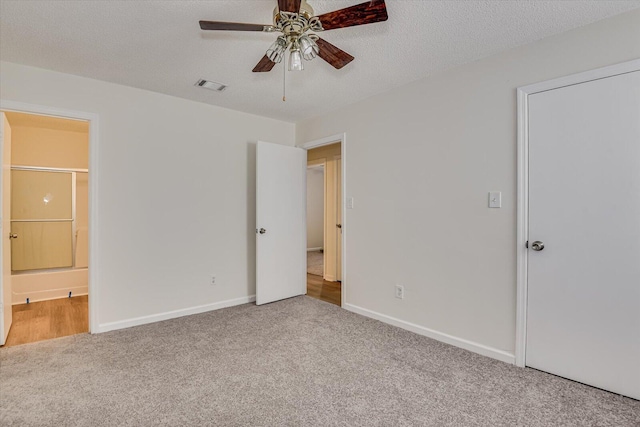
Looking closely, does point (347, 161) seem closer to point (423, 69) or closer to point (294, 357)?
point (423, 69)

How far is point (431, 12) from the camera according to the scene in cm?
193

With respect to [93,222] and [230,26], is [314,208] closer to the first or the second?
[93,222]

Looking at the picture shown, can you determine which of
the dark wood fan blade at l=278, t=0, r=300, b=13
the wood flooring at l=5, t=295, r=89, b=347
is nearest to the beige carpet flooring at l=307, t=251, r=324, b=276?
the wood flooring at l=5, t=295, r=89, b=347

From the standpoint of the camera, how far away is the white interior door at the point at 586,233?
6.29ft

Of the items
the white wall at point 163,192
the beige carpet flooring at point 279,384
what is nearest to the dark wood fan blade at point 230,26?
the white wall at point 163,192

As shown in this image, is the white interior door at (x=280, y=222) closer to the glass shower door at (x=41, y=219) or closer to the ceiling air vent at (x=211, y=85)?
the ceiling air vent at (x=211, y=85)

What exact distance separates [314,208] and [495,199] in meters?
7.03

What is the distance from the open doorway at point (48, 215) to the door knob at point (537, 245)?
4581 millimetres

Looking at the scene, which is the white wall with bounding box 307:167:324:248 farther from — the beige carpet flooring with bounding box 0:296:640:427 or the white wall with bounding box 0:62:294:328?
the beige carpet flooring with bounding box 0:296:640:427

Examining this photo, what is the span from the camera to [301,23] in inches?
67.2

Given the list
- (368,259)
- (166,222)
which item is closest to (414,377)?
(368,259)

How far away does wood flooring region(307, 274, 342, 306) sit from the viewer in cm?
A: 416

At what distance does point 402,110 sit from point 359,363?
2.28 m

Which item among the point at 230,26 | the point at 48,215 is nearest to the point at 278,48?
the point at 230,26
